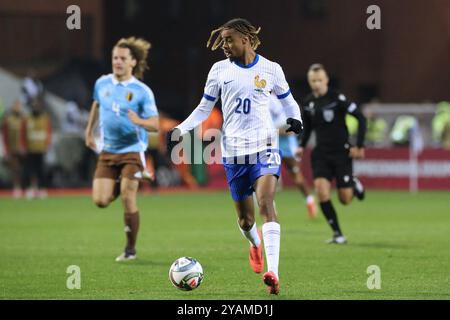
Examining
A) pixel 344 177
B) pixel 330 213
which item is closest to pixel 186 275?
pixel 330 213

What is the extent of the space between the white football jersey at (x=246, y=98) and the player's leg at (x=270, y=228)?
33 cm

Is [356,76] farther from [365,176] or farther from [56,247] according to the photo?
[56,247]

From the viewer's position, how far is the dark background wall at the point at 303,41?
41.4 meters

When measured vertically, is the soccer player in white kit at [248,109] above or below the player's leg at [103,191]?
above

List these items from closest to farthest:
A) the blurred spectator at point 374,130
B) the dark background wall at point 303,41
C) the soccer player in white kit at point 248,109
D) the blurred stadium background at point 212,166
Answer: the soccer player in white kit at point 248,109
the blurred stadium background at point 212,166
the blurred spectator at point 374,130
the dark background wall at point 303,41

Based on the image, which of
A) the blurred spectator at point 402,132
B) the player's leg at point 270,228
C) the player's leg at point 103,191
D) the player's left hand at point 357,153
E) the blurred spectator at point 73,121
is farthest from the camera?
the blurred spectator at point 73,121

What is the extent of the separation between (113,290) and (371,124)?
22.6m

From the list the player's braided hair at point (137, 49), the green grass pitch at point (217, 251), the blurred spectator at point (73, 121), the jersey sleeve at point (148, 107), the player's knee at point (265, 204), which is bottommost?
the green grass pitch at point (217, 251)

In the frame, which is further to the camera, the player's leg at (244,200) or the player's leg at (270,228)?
the player's leg at (244,200)

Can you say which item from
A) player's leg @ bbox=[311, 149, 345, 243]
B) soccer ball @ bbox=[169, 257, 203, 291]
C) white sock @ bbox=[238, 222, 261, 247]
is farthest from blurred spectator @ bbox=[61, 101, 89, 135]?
soccer ball @ bbox=[169, 257, 203, 291]

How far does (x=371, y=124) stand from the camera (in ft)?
107

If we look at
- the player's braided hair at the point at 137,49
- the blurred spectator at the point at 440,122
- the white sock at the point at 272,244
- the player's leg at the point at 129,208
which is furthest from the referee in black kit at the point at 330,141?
the blurred spectator at the point at 440,122

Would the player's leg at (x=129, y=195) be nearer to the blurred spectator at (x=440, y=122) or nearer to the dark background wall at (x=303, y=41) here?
the blurred spectator at (x=440, y=122)
